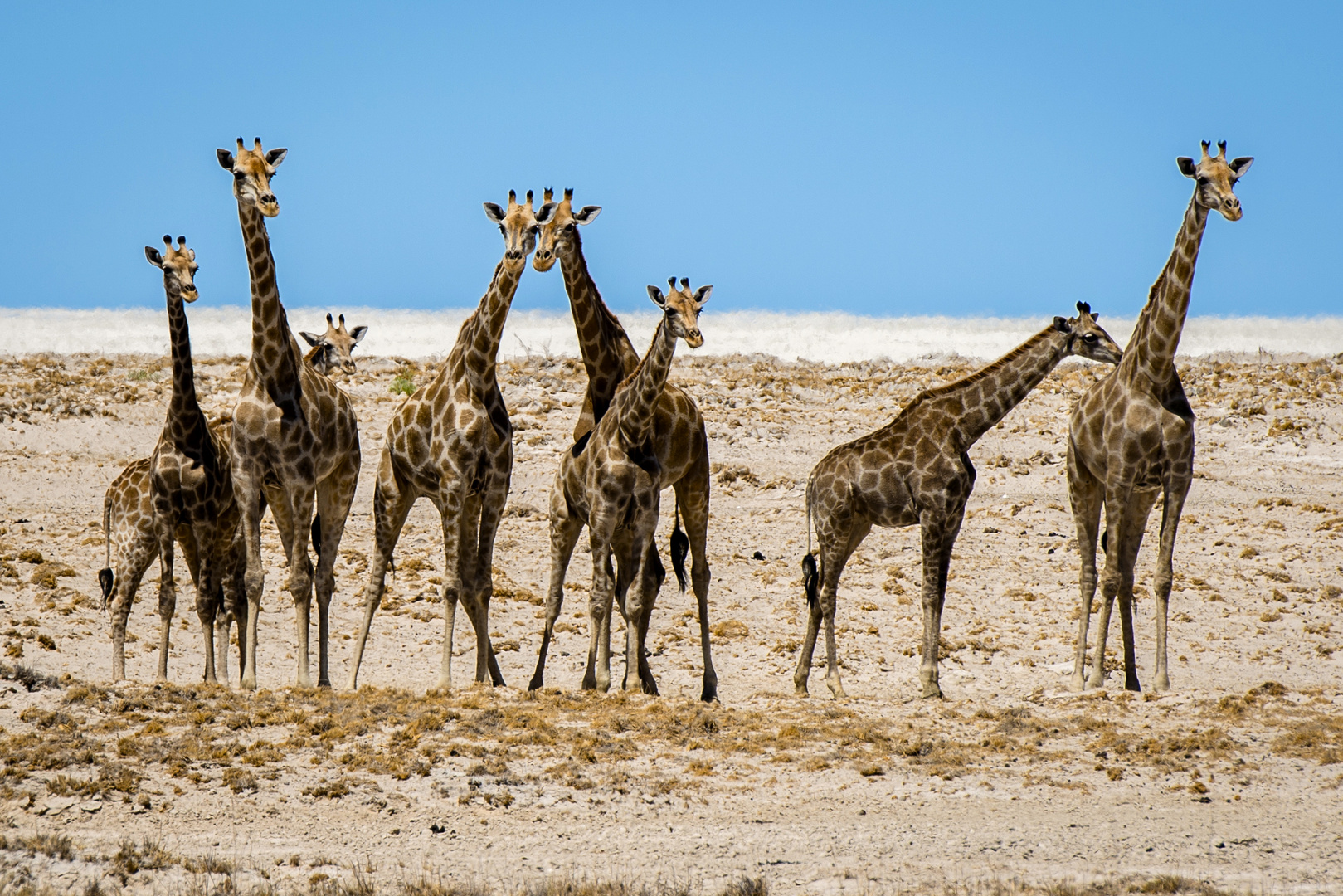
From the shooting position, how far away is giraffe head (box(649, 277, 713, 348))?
12.0 metres

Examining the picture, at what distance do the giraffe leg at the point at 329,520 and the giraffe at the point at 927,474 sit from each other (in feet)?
15.4

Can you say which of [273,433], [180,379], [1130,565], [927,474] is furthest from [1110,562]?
[180,379]

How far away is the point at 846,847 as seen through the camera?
8.76 metres

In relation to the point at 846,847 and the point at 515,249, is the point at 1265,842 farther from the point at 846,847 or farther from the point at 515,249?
the point at 515,249

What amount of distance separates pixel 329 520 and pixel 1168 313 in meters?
8.56

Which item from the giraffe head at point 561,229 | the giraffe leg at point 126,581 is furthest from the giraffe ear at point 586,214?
the giraffe leg at point 126,581

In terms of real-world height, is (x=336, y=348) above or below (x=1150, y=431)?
above

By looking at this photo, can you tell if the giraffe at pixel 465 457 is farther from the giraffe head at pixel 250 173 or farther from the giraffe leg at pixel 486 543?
the giraffe head at pixel 250 173

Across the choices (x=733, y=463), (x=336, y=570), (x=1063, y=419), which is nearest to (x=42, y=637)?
(x=336, y=570)

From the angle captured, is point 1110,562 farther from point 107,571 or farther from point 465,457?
point 107,571

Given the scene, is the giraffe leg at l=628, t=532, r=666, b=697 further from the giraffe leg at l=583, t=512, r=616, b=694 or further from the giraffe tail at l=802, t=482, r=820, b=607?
the giraffe tail at l=802, t=482, r=820, b=607

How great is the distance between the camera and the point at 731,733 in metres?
11.0

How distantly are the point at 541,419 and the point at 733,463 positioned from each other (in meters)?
4.15

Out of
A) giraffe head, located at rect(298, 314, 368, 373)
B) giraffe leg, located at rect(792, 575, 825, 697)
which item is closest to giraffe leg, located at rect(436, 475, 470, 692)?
giraffe leg, located at rect(792, 575, 825, 697)
